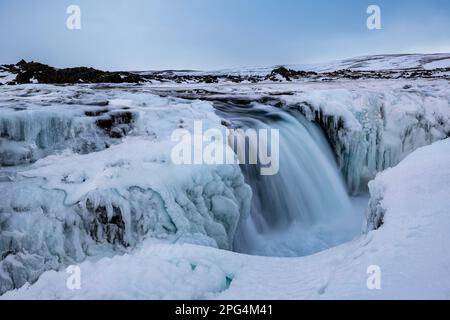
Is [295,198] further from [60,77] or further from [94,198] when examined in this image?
[60,77]

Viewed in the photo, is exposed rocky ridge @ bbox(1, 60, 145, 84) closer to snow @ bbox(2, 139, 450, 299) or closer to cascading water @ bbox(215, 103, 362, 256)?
cascading water @ bbox(215, 103, 362, 256)

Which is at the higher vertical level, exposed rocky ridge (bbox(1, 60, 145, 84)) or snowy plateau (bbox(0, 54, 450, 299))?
exposed rocky ridge (bbox(1, 60, 145, 84))

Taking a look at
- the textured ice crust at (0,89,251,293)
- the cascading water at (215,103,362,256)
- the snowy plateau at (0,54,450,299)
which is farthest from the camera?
the cascading water at (215,103,362,256)

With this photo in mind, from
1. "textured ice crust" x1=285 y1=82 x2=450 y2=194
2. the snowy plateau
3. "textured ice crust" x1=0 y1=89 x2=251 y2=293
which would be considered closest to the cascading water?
the snowy plateau

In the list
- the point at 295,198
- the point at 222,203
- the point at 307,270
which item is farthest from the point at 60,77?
the point at 307,270
